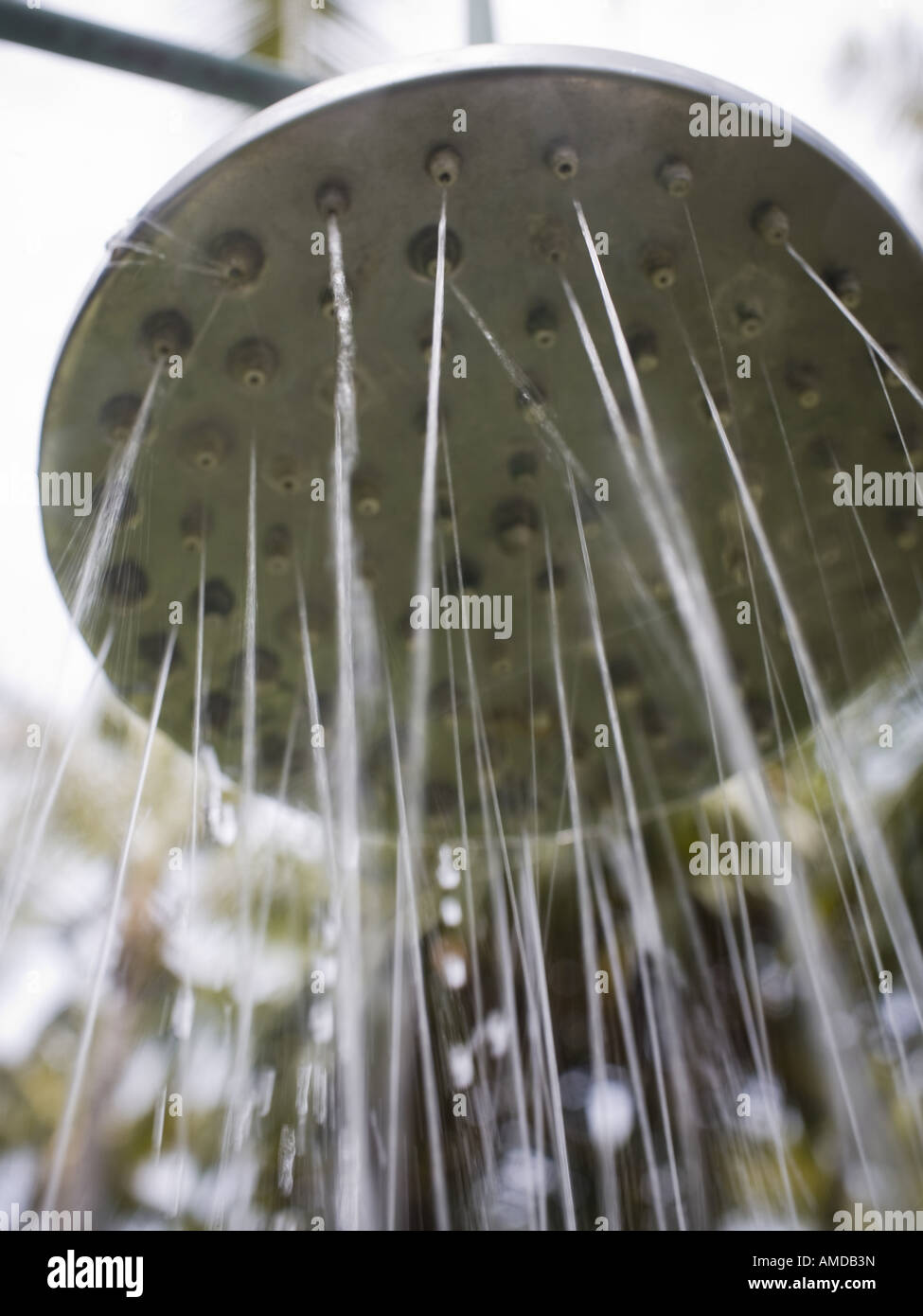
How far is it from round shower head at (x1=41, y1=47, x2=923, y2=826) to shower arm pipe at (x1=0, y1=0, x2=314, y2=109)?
3.50 ft

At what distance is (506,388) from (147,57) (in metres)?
1.71

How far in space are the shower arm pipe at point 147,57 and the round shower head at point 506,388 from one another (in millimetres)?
1067

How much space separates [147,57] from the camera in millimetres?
3814

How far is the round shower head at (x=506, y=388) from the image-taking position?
9.70ft

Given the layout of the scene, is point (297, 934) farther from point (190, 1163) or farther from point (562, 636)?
point (562, 636)

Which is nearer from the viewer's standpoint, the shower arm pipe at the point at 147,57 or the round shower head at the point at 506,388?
the round shower head at the point at 506,388

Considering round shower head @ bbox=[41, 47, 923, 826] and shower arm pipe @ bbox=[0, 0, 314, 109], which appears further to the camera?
shower arm pipe @ bbox=[0, 0, 314, 109]

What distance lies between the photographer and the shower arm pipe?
12.2 ft

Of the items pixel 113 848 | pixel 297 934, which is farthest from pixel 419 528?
pixel 297 934

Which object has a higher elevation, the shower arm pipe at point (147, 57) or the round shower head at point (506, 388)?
the shower arm pipe at point (147, 57)

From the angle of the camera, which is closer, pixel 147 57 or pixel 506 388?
pixel 506 388

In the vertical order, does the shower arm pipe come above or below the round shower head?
above

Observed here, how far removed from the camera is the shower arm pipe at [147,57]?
147 inches
